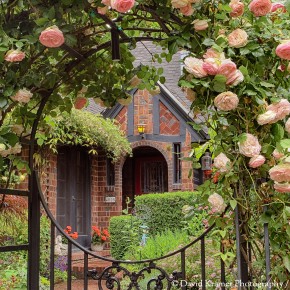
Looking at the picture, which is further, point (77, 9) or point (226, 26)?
point (77, 9)

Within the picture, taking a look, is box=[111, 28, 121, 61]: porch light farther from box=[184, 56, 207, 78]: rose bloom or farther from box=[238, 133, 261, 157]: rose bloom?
box=[238, 133, 261, 157]: rose bloom

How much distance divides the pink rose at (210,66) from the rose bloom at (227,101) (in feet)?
0.28

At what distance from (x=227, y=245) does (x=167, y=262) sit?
355 centimetres

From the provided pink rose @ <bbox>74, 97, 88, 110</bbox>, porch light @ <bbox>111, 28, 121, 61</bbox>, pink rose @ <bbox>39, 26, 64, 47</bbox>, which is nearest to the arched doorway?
pink rose @ <bbox>74, 97, 88, 110</bbox>

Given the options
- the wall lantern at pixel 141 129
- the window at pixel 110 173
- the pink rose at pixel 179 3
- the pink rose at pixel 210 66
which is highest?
the wall lantern at pixel 141 129

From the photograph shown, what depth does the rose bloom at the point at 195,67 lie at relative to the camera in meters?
1.83

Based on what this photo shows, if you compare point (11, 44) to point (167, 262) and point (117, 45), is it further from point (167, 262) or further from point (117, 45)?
point (167, 262)

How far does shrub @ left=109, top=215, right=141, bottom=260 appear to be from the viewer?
8.74 meters

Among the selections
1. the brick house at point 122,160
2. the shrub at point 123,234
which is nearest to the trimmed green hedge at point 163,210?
the shrub at point 123,234

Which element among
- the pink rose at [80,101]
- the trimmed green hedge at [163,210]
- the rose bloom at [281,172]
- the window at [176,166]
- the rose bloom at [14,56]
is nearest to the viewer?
the rose bloom at [281,172]

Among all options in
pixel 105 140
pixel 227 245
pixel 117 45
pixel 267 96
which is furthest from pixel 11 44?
pixel 105 140

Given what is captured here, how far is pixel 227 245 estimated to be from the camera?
2.15 meters

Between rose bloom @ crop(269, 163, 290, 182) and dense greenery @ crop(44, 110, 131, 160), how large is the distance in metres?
6.11

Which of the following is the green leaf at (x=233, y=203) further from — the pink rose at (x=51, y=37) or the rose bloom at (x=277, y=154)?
the pink rose at (x=51, y=37)
